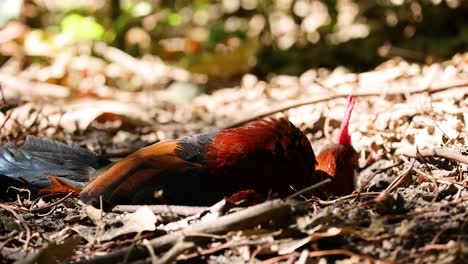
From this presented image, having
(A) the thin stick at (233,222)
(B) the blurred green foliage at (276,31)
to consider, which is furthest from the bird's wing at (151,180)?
(B) the blurred green foliage at (276,31)

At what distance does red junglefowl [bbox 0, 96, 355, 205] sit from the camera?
2.70 metres

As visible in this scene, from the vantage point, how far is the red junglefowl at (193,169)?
106 inches

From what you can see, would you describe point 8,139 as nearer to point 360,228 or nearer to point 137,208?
point 137,208

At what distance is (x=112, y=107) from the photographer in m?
4.77

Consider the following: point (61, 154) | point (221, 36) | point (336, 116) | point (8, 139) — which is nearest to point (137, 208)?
point (61, 154)

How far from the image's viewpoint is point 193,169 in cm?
276

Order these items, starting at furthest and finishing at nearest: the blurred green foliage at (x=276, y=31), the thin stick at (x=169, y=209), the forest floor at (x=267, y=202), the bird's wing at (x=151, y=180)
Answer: the blurred green foliage at (x=276, y=31)
the bird's wing at (x=151, y=180)
the thin stick at (x=169, y=209)
the forest floor at (x=267, y=202)

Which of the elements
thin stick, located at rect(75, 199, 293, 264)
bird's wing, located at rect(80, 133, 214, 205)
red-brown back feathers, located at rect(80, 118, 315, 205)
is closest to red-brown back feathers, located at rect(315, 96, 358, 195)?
red-brown back feathers, located at rect(80, 118, 315, 205)

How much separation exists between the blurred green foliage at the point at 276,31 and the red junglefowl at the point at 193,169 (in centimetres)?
341

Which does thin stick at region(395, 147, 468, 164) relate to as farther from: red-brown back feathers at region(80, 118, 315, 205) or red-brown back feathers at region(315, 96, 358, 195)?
red-brown back feathers at region(80, 118, 315, 205)

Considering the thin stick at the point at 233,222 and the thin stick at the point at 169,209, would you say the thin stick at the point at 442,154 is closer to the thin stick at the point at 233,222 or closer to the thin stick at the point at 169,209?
the thin stick at the point at 233,222

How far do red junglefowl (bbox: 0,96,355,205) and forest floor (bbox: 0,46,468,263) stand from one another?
108 millimetres

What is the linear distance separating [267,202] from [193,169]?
618 mm

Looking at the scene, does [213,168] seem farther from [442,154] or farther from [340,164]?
[442,154]
